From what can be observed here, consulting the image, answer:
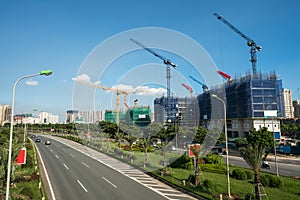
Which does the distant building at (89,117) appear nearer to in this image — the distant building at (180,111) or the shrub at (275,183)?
the distant building at (180,111)

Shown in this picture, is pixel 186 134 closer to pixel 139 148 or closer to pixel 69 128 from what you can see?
pixel 139 148

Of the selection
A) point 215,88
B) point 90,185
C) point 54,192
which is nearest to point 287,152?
point 215,88

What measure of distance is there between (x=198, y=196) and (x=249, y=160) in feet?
15.8

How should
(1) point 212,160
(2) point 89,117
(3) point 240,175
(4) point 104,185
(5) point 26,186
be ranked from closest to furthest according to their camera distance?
(5) point 26,186
(4) point 104,185
(3) point 240,175
(1) point 212,160
(2) point 89,117

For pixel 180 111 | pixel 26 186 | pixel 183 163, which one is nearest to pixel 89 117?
pixel 180 111

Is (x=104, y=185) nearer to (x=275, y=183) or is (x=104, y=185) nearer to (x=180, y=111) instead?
(x=275, y=183)

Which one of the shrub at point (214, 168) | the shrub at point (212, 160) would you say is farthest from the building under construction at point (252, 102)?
the shrub at point (214, 168)

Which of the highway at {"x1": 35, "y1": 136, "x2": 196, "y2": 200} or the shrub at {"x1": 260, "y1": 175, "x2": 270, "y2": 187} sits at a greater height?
the shrub at {"x1": 260, "y1": 175, "x2": 270, "y2": 187}

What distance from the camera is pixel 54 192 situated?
17.9 meters

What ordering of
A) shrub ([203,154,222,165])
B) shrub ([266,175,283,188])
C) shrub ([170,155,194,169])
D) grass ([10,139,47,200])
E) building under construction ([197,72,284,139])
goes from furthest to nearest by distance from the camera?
building under construction ([197,72,284,139]), shrub ([203,154,222,165]), shrub ([170,155,194,169]), shrub ([266,175,283,188]), grass ([10,139,47,200])

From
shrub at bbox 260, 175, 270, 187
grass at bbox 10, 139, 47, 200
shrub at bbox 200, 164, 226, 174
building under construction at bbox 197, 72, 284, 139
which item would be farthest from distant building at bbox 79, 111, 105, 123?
shrub at bbox 260, 175, 270, 187

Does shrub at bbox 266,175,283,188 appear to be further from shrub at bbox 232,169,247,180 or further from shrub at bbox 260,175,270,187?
shrub at bbox 232,169,247,180

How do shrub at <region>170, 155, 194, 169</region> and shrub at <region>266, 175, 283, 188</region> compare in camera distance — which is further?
shrub at <region>170, 155, 194, 169</region>

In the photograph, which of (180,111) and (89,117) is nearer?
(89,117)
